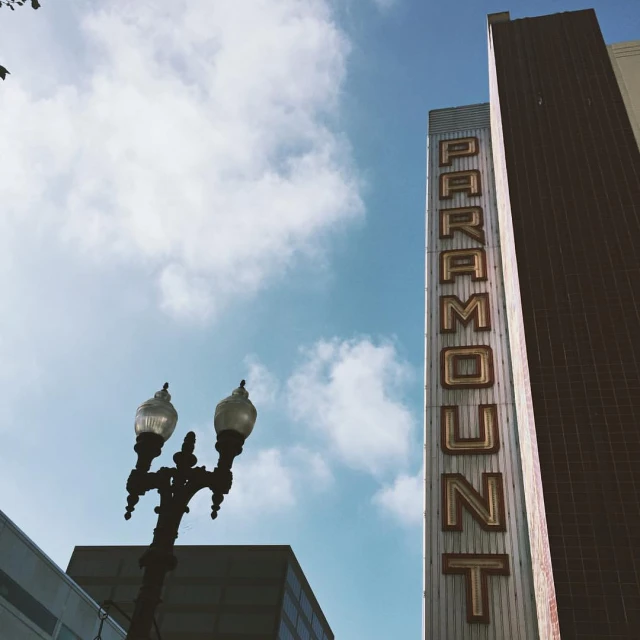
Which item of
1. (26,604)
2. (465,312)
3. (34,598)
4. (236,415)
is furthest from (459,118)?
(236,415)

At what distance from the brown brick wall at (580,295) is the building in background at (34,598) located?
52.0 ft

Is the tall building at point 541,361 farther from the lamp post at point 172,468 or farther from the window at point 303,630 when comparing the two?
the window at point 303,630

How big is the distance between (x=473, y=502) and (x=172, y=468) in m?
12.5

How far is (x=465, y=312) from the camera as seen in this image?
24.2 meters

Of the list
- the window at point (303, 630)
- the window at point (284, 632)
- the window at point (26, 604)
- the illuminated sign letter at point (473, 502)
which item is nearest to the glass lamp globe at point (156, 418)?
the illuminated sign letter at point (473, 502)

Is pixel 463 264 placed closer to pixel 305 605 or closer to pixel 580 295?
pixel 580 295

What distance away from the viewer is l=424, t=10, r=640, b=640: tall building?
11320mm

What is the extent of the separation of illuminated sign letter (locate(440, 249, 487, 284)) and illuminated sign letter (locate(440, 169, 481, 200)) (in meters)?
3.46

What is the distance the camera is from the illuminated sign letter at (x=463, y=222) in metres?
26.8

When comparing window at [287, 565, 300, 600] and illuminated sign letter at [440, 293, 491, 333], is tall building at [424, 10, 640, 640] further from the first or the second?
window at [287, 565, 300, 600]

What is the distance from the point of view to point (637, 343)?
13617 millimetres

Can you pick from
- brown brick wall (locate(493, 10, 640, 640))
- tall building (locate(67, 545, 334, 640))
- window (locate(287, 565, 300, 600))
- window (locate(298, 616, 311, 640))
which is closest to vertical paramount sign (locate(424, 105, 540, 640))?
brown brick wall (locate(493, 10, 640, 640))

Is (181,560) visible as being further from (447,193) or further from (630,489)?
(630,489)

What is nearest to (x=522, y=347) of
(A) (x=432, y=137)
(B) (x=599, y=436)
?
(B) (x=599, y=436)
